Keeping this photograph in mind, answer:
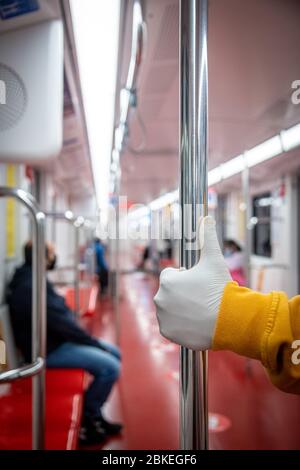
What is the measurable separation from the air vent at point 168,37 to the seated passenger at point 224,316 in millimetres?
1218

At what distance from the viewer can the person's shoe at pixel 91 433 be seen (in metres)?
2.49

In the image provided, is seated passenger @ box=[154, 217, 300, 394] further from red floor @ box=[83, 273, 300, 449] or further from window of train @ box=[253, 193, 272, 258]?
window of train @ box=[253, 193, 272, 258]

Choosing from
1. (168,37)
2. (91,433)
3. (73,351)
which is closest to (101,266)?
(73,351)

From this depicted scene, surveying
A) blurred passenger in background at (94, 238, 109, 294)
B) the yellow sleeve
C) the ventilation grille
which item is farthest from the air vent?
blurred passenger in background at (94, 238, 109, 294)

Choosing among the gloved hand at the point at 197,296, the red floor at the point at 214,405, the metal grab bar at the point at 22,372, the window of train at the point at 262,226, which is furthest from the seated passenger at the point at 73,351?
the window of train at the point at 262,226

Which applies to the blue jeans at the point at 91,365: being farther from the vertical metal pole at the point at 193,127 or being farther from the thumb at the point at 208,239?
the thumb at the point at 208,239

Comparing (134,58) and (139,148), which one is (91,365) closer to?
(139,148)

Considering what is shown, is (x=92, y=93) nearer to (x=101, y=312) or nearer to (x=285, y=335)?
(x=285, y=335)

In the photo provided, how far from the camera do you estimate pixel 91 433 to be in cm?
250

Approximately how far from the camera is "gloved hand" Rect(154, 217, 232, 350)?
2.35 ft

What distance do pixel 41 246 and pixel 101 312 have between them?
5471 millimetres

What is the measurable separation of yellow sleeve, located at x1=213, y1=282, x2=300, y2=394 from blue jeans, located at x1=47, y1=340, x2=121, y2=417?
2043mm

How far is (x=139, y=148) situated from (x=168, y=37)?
1067 millimetres

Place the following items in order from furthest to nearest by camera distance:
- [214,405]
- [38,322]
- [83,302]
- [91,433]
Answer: [83,302] → [214,405] → [91,433] → [38,322]
